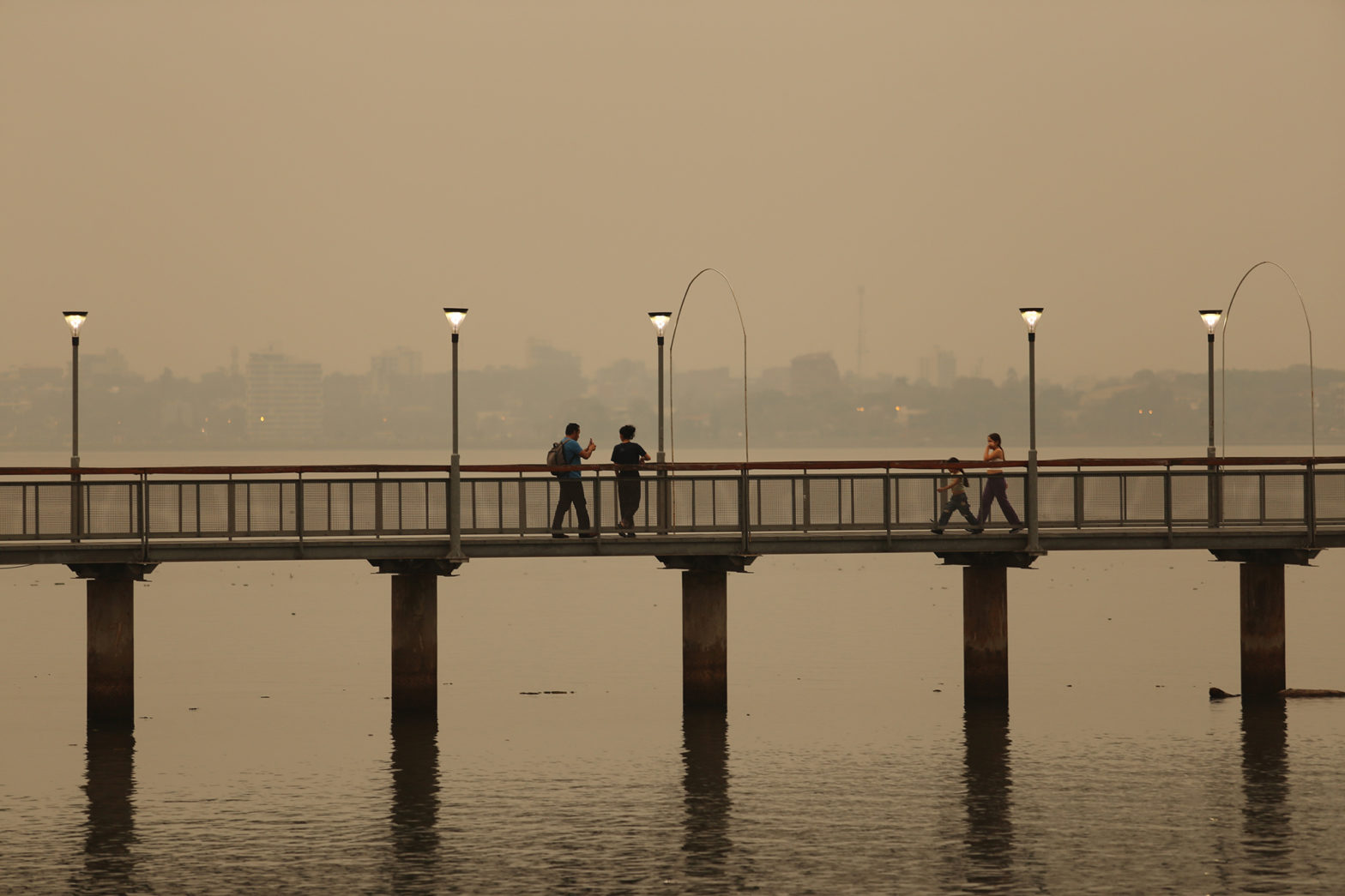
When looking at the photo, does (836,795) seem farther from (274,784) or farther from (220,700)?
(220,700)

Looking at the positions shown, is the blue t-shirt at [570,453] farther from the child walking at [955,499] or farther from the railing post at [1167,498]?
the railing post at [1167,498]

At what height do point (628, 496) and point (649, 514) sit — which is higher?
point (628, 496)

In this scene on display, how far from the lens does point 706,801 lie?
82.3 feet

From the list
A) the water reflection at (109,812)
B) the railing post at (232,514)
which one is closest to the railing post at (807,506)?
the railing post at (232,514)

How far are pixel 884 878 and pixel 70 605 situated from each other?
49.7 meters

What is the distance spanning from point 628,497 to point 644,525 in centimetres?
51

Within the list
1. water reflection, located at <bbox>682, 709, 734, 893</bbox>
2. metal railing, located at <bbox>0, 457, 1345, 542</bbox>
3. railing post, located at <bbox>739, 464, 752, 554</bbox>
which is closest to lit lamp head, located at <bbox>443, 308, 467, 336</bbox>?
metal railing, located at <bbox>0, 457, 1345, 542</bbox>

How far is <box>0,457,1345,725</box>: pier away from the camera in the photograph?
89.3 ft

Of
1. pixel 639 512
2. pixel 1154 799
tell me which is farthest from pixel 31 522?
pixel 1154 799

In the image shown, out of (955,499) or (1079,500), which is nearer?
(955,499)

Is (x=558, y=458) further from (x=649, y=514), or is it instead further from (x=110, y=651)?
(x=110, y=651)

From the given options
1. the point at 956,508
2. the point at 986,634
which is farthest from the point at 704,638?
the point at 986,634

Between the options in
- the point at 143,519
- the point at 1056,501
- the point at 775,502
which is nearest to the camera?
the point at 143,519

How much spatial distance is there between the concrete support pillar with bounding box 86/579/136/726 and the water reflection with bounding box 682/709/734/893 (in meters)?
9.09
